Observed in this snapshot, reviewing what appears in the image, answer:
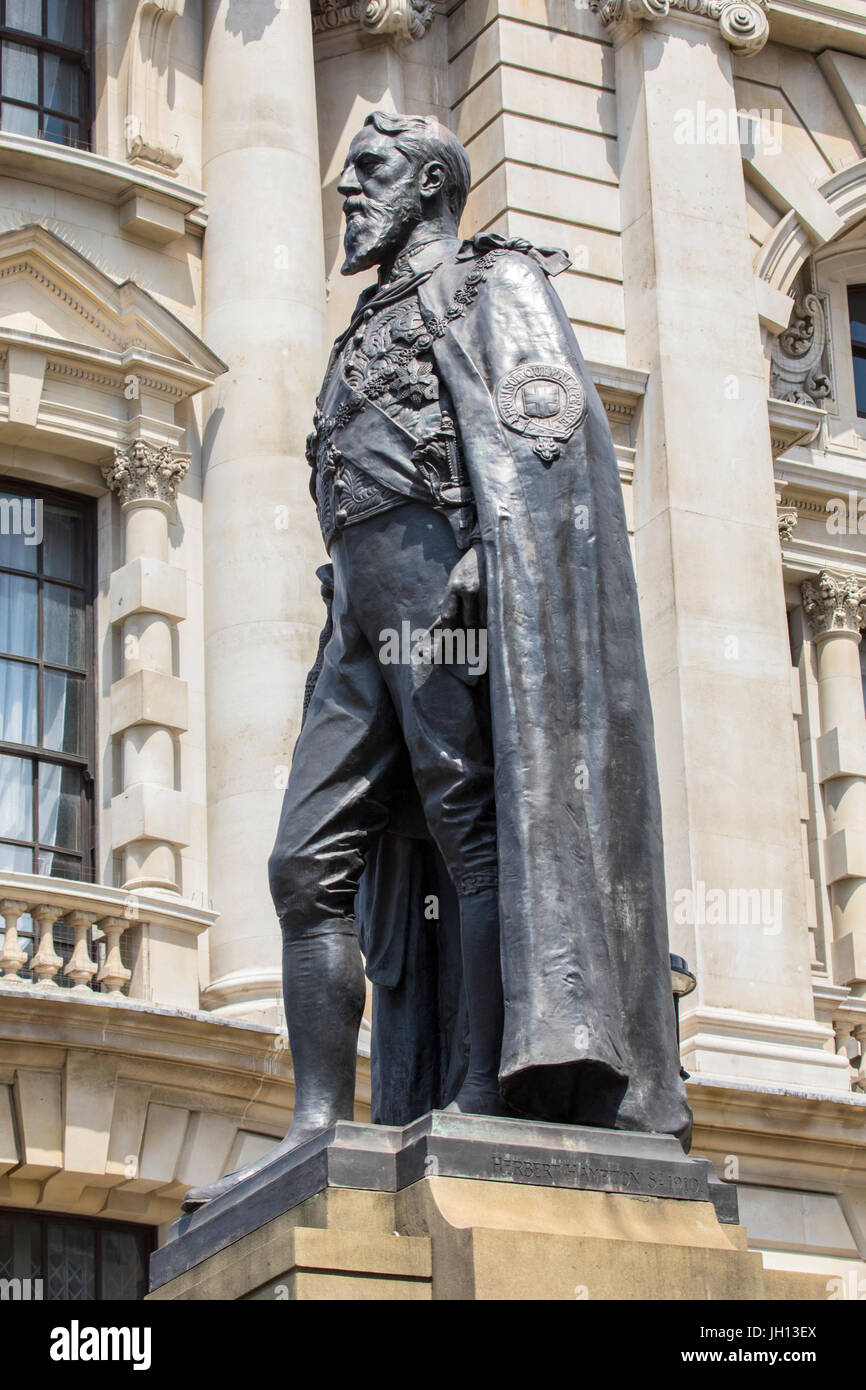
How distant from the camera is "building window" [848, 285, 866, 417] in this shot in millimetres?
22797

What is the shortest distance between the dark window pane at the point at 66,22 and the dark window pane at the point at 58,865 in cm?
664

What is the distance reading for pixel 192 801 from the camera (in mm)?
16672

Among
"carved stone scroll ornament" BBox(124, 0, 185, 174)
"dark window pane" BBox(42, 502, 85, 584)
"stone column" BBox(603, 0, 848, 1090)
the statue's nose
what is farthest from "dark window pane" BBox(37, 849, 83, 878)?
the statue's nose

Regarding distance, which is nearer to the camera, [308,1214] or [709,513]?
[308,1214]

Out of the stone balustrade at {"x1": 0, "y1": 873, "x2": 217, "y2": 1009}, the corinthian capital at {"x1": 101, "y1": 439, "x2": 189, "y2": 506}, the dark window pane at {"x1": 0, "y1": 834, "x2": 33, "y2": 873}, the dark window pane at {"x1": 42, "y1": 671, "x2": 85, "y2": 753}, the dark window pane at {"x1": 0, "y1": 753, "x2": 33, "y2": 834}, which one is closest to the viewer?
the stone balustrade at {"x1": 0, "y1": 873, "x2": 217, "y2": 1009}

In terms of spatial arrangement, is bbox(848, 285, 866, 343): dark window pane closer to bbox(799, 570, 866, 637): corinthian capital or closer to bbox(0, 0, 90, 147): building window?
bbox(799, 570, 866, 637): corinthian capital

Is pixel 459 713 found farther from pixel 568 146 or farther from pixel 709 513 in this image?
pixel 568 146

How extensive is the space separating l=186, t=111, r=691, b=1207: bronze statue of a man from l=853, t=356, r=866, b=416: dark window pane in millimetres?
16597

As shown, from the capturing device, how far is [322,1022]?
6070 millimetres

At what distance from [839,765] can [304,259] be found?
6.43 meters

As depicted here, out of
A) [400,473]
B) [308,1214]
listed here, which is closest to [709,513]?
[400,473]

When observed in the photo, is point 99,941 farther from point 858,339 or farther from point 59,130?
point 858,339

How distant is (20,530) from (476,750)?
37.6 ft

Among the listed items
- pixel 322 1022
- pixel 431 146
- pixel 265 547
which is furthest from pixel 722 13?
pixel 322 1022
